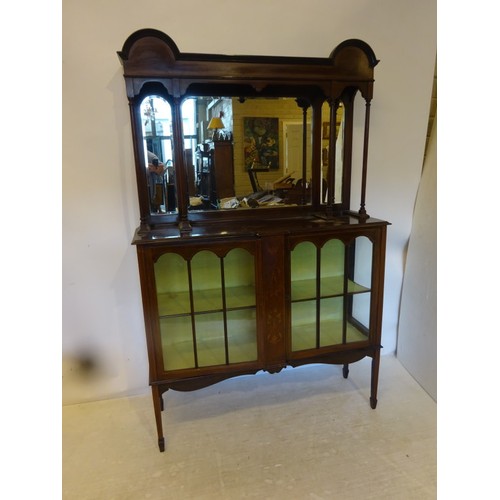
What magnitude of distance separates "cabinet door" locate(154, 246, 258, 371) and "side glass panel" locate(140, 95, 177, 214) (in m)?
0.33

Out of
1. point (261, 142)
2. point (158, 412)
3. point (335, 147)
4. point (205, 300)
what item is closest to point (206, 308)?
point (205, 300)

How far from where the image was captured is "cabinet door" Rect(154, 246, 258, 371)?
1.54 metres

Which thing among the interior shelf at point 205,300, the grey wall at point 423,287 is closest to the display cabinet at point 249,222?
the interior shelf at point 205,300

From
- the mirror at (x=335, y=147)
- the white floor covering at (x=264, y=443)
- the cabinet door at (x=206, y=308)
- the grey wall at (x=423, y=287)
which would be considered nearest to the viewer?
the white floor covering at (x=264, y=443)

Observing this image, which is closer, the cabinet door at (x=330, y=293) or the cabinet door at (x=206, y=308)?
the cabinet door at (x=206, y=308)

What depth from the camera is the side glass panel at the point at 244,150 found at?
165cm

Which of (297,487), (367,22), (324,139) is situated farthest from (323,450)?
(367,22)

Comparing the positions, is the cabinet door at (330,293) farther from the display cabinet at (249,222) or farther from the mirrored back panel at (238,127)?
the mirrored back panel at (238,127)

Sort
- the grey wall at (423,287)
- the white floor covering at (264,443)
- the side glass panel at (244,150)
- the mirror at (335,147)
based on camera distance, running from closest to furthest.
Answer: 1. the white floor covering at (264,443)
2. the side glass panel at (244,150)
3. the mirror at (335,147)
4. the grey wall at (423,287)

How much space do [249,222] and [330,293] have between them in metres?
0.54

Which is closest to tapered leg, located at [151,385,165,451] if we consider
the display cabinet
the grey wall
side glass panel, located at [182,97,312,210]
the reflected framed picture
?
the display cabinet

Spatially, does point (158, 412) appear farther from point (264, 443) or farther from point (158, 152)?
point (158, 152)

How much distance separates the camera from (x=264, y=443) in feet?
5.41
